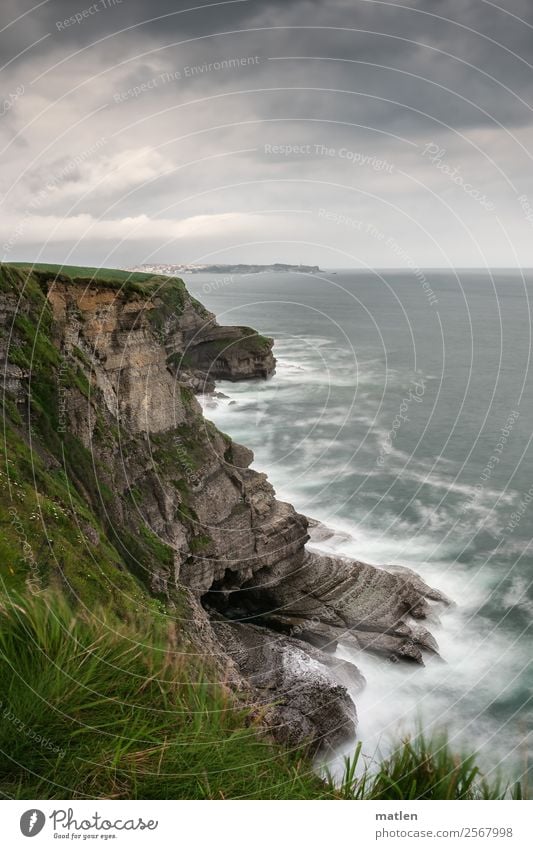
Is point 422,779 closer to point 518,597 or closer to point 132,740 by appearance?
point 132,740

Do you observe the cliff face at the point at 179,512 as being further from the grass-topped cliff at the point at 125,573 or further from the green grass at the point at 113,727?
the green grass at the point at 113,727

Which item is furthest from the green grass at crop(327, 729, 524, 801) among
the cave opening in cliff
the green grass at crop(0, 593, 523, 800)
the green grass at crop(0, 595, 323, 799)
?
the cave opening in cliff

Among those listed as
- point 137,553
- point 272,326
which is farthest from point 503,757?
point 272,326

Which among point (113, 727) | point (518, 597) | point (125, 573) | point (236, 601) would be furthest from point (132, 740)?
point (518, 597)

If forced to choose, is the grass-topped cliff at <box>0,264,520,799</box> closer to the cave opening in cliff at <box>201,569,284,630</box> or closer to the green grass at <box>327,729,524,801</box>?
the green grass at <box>327,729,524,801</box>

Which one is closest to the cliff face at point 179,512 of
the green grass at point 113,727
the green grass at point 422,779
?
the green grass at point 113,727

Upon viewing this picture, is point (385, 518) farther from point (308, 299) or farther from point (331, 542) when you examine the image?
point (308, 299)
